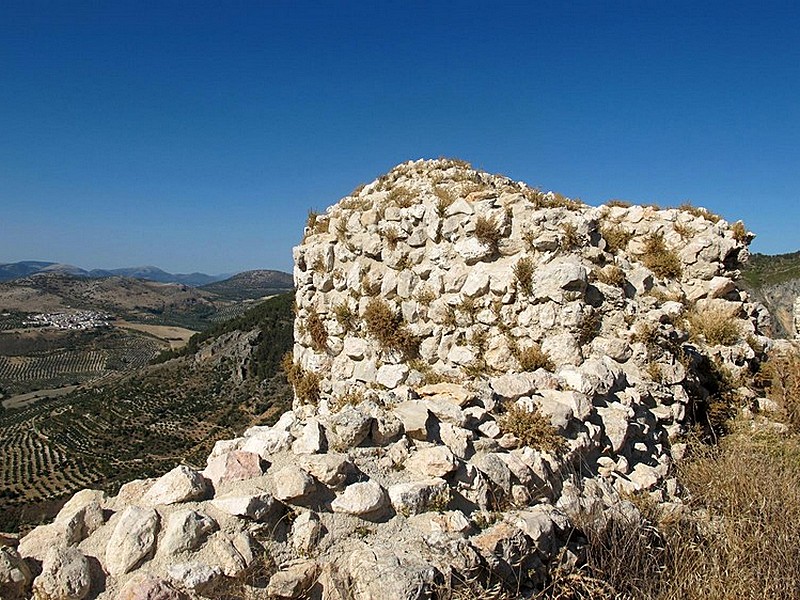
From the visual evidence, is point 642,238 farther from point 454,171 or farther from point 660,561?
point 660,561

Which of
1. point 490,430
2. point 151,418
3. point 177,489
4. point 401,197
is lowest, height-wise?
point 151,418

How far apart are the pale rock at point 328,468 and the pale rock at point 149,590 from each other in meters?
1.21

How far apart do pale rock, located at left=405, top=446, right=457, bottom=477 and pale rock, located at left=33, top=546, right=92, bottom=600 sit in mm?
2420

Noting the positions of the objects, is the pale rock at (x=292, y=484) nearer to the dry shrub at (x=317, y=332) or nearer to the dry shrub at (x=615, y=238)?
the dry shrub at (x=317, y=332)

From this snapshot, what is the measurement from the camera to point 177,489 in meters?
3.61

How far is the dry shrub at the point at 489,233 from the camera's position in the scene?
7.60 meters

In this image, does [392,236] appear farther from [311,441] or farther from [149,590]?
[149,590]

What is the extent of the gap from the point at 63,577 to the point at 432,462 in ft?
8.67

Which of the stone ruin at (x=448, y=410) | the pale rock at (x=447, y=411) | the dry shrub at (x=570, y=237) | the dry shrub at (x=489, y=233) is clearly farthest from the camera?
the dry shrub at (x=489, y=233)

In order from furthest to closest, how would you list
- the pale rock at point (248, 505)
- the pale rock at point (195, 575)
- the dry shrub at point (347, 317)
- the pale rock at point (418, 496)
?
the dry shrub at point (347, 317), the pale rock at point (418, 496), the pale rock at point (248, 505), the pale rock at point (195, 575)

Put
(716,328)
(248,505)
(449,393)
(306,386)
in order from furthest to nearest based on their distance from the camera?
(306,386), (716,328), (449,393), (248,505)

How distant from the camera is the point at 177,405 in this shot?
76625mm

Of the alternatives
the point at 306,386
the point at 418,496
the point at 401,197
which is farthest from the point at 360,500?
the point at 401,197

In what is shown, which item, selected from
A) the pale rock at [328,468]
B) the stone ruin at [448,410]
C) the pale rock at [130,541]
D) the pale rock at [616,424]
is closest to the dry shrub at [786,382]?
the stone ruin at [448,410]
